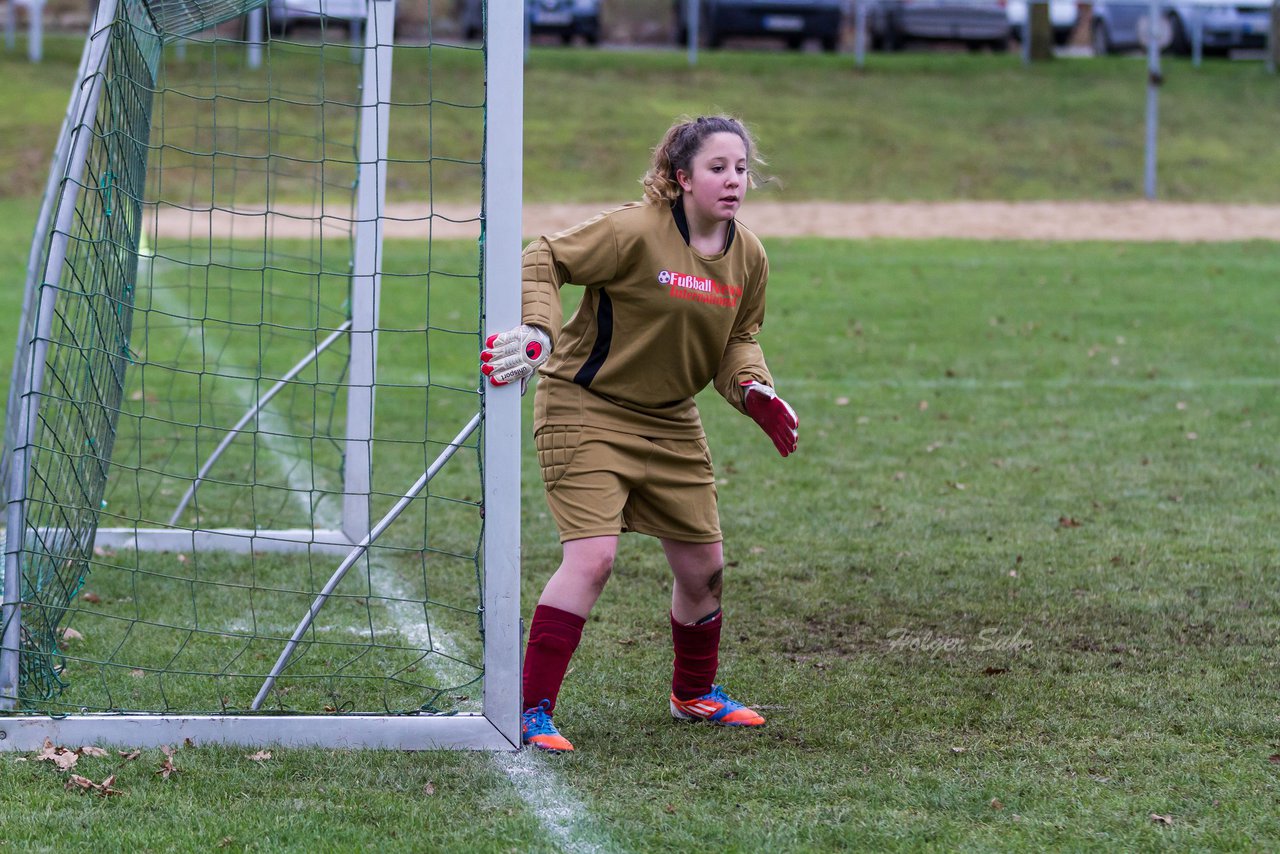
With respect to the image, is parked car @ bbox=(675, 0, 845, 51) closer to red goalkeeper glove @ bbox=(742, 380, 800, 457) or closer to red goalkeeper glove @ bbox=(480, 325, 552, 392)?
red goalkeeper glove @ bbox=(742, 380, 800, 457)

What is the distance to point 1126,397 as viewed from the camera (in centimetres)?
979

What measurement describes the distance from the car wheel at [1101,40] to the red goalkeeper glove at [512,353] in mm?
26802

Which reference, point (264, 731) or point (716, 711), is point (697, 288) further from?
point (264, 731)

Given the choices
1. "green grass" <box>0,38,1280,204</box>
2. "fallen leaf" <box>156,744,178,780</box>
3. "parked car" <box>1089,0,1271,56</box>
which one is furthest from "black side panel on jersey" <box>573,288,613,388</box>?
"parked car" <box>1089,0,1271,56</box>

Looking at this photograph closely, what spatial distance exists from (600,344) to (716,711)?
43.2 inches

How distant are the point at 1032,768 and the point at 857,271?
11673 millimetres

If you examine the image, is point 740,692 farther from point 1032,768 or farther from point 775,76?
point 775,76

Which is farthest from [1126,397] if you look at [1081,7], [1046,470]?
[1081,7]

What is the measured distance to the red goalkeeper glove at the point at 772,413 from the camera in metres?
4.13

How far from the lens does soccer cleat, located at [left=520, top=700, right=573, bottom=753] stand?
13.0 feet

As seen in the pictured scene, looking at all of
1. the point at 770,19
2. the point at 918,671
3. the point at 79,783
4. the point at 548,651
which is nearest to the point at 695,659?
the point at 548,651

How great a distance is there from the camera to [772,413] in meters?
4.16

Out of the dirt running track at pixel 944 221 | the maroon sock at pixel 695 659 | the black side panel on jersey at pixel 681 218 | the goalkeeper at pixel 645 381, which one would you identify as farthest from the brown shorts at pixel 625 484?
the dirt running track at pixel 944 221

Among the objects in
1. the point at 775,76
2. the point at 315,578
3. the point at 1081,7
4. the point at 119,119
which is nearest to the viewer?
the point at 119,119
